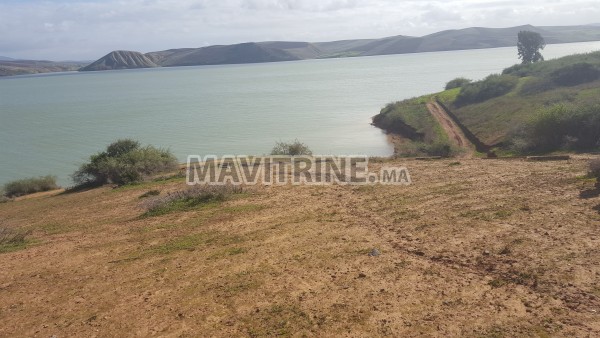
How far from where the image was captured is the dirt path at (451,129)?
35.9 meters

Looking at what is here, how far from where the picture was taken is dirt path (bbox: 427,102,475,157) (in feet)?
118

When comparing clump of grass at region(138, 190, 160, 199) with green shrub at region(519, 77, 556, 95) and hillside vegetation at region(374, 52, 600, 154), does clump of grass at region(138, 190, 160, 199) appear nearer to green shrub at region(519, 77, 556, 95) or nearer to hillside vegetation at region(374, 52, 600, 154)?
hillside vegetation at region(374, 52, 600, 154)

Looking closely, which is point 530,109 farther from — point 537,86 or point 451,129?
point 537,86

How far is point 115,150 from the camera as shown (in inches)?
1113

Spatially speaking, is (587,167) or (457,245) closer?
(457,245)

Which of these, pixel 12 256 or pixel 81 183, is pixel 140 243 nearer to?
pixel 12 256

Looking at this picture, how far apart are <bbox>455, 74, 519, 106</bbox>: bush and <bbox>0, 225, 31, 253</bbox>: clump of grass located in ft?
160

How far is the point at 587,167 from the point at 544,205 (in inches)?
191

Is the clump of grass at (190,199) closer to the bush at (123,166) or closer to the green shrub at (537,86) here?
the bush at (123,166)

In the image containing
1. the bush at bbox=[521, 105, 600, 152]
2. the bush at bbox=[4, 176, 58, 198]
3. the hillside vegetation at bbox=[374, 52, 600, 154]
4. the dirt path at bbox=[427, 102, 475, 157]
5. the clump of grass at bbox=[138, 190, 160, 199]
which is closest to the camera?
the clump of grass at bbox=[138, 190, 160, 199]

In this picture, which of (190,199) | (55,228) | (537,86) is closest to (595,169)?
(190,199)

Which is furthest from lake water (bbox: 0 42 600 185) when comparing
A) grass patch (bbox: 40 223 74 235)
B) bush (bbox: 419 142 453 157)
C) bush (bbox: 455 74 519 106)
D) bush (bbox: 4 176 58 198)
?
grass patch (bbox: 40 223 74 235)

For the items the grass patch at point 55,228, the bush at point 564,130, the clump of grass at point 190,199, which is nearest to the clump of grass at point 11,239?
the grass patch at point 55,228

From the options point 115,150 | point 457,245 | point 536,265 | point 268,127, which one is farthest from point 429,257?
point 268,127
